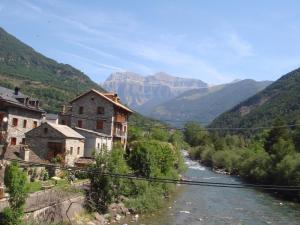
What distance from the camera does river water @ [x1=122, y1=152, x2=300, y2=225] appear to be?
41.5 metres

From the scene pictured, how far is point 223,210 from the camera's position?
47.8 metres

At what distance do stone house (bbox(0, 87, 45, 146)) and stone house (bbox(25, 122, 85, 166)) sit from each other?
3.02m

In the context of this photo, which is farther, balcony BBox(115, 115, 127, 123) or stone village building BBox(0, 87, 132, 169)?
balcony BBox(115, 115, 127, 123)

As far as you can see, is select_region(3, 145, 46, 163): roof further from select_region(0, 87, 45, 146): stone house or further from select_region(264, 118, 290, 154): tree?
select_region(264, 118, 290, 154): tree

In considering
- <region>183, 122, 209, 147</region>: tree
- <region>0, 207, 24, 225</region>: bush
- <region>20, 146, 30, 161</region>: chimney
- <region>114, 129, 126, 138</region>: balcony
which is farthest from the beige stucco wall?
<region>183, 122, 209, 147</region>: tree

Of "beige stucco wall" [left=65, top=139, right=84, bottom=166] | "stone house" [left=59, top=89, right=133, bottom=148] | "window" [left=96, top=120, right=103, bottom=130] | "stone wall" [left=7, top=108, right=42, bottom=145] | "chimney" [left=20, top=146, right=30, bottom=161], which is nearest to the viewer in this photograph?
"chimney" [left=20, top=146, right=30, bottom=161]

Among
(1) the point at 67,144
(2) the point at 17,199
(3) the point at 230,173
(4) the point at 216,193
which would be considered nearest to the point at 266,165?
(4) the point at 216,193

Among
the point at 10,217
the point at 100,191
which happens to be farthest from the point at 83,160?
the point at 10,217

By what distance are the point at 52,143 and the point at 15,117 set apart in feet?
22.5

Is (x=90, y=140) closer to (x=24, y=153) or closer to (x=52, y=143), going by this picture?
(x=52, y=143)

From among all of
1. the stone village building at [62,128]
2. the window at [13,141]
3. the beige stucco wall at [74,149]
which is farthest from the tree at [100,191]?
the window at [13,141]

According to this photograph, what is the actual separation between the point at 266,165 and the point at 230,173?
77.0 feet

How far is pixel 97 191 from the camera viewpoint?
40250 mm

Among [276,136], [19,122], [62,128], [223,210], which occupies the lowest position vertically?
[223,210]
